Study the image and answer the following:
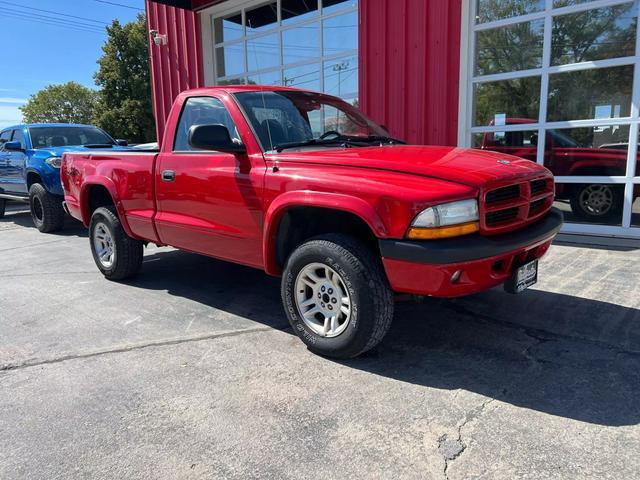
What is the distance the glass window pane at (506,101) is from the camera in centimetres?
685

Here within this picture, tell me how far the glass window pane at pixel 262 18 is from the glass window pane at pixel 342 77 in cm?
190

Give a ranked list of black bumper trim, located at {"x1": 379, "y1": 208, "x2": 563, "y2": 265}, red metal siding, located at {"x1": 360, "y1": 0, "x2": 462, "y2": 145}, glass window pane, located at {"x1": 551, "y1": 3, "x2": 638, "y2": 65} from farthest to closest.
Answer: red metal siding, located at {"x1": 360, "y1": 0, "x2": 462, "y2": 145}, glass window pane, located at {"x1": 551, "y1": 3, "x2": 638, "y2": 65}, black bumper trim, located at {"x1": 379, "y1": 208, "x2": 563, "y2": 265}

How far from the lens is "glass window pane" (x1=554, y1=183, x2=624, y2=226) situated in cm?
644

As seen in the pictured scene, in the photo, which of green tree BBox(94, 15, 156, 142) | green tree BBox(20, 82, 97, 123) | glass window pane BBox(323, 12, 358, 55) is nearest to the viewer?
Result: glass window pane BBox(323, 12, 358, 55)

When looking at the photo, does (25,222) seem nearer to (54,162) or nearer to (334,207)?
(54,162)

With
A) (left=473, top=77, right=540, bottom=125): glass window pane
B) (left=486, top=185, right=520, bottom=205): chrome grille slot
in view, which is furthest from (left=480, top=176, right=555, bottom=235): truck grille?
(left=473, top=77, right=540, bottom=125): glass window pane

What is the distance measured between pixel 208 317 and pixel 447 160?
233 centimetres

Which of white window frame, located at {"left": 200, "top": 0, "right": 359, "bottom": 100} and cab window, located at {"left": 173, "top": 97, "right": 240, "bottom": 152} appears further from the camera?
white window frame, located at {"left": 200, "top": 0, "right": 359, "bottom": 100}

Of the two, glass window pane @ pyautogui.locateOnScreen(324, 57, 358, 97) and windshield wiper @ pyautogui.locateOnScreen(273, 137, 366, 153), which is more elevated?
glass window pane @ pyautogui.locateOnScreen(324, 57, 358, 97)

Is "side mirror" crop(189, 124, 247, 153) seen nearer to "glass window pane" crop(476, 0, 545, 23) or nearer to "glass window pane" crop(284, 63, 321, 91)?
"glass window pane" crop(476, 0, 545, 23)

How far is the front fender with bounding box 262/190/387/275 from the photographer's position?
9.39 ft

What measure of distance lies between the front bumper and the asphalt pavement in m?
0.60

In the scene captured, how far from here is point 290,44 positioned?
967 centimetres

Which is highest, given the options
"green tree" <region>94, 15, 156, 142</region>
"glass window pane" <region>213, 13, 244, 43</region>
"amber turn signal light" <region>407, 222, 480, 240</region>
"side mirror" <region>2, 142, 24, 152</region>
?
"green tree" <region>94, 15, 156, 142</region>
